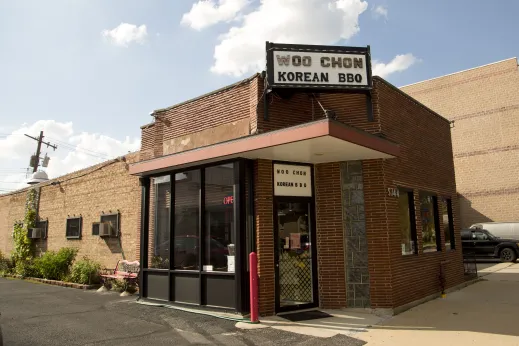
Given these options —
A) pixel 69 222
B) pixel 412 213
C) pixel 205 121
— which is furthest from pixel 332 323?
pixel 69 222

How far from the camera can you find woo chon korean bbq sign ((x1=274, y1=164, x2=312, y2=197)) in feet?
27.9

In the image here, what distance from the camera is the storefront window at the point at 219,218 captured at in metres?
8.42

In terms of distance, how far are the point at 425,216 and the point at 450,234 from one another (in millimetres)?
2236

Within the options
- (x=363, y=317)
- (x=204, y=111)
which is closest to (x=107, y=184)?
(x=204, y=111)

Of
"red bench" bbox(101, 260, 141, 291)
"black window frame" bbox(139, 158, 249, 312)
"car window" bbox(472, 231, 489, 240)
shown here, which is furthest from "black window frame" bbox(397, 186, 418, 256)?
"car window" bbox(472, 231, 489, 240)

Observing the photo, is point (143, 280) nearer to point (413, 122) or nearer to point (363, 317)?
point (363, 317)

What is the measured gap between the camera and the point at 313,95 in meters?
9.02

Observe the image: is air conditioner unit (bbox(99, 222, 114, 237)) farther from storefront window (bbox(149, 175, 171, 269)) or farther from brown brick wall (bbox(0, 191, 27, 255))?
brown brick wall (bbox(0, 191, 27, 255))

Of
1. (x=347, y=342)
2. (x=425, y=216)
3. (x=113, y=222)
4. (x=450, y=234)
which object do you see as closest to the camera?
(x=347, y=342)

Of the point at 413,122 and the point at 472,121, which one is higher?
the point at 472,121

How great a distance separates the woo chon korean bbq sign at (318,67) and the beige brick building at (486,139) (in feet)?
Result: 72.6

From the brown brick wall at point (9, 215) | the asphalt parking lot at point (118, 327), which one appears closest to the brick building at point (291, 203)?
the asphalt parking lot at point (118, 327)

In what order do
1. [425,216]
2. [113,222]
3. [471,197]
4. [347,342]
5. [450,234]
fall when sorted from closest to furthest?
1. [347,342]
2. [425,216]
3. [450,234]
4. [113,222]
5. [471,197]

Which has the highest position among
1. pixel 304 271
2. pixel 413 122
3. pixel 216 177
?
pixel 413 122
